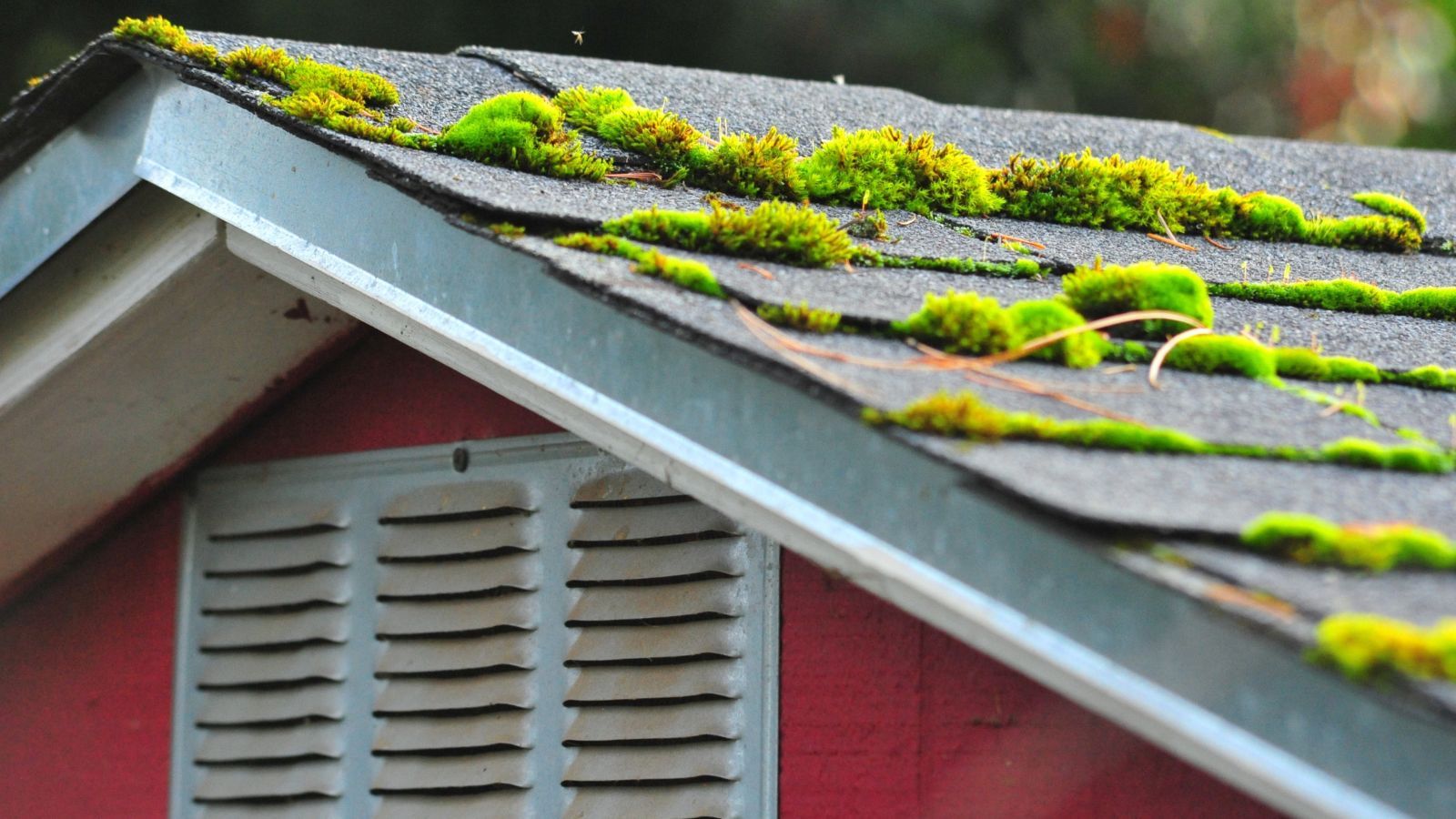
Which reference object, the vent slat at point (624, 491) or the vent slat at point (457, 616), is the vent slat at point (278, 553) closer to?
the vent slat at point (457, 616)

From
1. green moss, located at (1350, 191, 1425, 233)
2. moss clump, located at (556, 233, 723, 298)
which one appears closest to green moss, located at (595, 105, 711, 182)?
moss clump, located at (556, 233, 723, 298)

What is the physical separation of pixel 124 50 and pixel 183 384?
0.84 meters

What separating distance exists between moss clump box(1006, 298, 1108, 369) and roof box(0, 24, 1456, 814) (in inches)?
1.3

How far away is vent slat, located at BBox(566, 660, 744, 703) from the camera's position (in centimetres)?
243

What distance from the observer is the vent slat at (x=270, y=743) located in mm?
2875

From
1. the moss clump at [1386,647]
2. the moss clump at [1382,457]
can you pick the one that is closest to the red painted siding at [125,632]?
the moss clump at [1382,457]

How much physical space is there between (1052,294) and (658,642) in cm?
92

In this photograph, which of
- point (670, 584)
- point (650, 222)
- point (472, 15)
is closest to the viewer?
point (650, 222)

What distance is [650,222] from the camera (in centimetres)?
202

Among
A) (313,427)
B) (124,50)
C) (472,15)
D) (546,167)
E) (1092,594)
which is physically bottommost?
(1092,594)

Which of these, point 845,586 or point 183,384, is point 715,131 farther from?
point 183,384

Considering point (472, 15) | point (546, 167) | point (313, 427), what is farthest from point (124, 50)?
point (472, 15)

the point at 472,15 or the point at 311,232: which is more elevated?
the point at 472,15

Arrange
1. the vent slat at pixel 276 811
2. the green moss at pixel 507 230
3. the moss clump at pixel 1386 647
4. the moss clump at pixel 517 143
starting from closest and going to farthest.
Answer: the moss clump at pixel 1386 647 < the green moss at pixel 507 230 < the moss clump at pixel 517 143 < the vent slat at pixel 276 811
